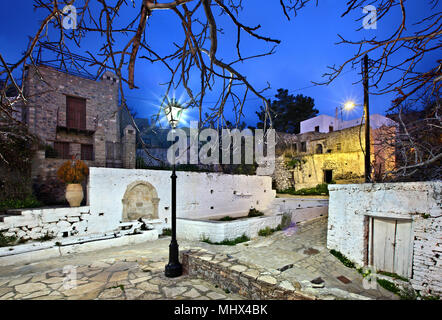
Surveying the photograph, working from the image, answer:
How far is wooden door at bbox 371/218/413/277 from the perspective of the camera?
5.20 meters

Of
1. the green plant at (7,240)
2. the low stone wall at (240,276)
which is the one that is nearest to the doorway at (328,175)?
the low stone wall at (240,276)

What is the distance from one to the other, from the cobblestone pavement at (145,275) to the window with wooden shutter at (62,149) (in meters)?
8.31

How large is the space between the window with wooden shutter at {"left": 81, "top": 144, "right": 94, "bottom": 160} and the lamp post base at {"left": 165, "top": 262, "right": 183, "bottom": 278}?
11.1 m

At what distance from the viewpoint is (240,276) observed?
3146 millimetres

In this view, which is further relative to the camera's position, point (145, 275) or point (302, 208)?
point (302, 208)

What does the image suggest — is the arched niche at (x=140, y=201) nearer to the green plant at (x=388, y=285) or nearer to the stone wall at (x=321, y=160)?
the green plant at (x=388, y=285)

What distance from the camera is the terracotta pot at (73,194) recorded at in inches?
260

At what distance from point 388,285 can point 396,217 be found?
5.58ft

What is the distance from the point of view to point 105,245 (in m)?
6.23

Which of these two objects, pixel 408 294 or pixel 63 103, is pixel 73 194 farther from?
pixel 408 294

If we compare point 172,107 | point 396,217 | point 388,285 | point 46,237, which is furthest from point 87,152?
point 388,285
